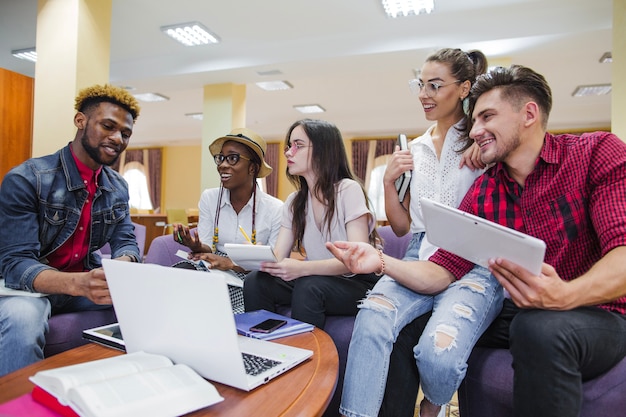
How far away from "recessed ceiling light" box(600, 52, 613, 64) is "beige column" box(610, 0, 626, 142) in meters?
1.48

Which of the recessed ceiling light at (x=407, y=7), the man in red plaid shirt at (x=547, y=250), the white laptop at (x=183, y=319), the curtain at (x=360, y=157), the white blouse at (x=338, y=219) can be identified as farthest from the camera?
the curtain at (x=360, y=157)

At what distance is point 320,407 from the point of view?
0.81 metres

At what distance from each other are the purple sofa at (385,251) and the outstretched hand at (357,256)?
42 cm

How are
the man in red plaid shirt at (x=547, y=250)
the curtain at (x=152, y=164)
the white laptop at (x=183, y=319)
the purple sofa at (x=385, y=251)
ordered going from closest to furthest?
the white laptop at (x=183, y=319)
the man in red plaid shirt at (x=547, y=250)
the purple sofa at (x=385, y=251)
the curtain at (x=152, y=164)

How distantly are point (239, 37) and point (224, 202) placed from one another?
137 inches

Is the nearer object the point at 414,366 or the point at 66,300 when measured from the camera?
the point at 414,366

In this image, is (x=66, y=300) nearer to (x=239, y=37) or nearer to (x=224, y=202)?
(x=224, y=202)

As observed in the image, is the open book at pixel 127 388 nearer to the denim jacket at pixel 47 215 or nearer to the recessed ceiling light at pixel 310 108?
the denim jacket at pixel 47 215

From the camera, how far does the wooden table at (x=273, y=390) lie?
77 cm

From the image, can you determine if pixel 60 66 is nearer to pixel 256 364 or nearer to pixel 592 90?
pixel 256 364

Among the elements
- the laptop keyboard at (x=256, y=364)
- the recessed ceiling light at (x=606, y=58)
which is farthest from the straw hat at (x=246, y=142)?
the recessed ceiling light at (x=606, y=58)

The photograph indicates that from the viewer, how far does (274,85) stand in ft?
22.5

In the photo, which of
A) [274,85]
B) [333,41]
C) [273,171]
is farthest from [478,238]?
[273,171]

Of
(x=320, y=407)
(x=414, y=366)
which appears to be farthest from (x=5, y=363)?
(x=414, y=366)
